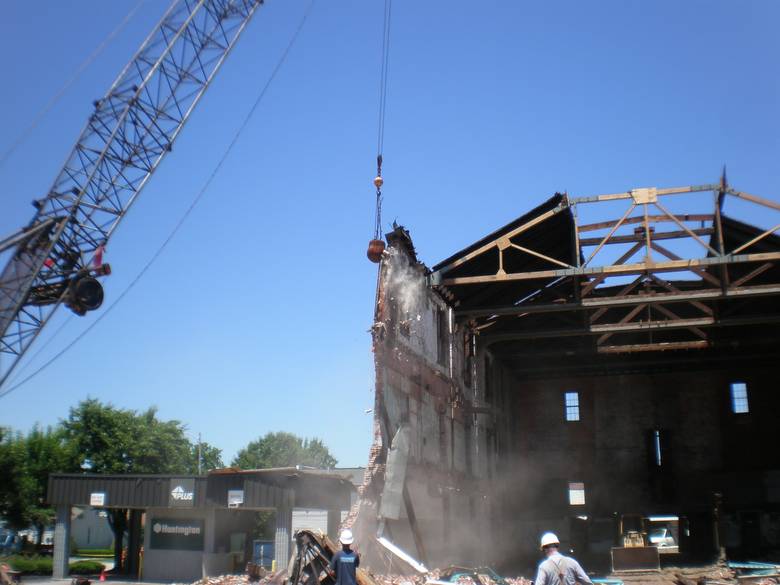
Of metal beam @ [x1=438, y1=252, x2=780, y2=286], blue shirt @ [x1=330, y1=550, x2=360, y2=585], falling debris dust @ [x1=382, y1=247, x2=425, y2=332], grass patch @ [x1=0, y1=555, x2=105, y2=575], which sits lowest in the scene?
grass patch @ [x1=0, y1=555, x2=105, y2=575]

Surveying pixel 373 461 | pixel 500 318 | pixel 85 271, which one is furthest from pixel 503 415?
pixel 85 271

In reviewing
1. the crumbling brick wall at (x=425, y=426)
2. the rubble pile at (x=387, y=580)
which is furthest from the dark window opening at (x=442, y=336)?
the rubble pile at (x=387, y=580)

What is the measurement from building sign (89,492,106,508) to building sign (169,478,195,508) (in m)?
2.79

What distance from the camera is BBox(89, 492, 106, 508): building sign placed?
98.2 feet

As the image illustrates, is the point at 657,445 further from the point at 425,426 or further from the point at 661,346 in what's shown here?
the point at 425,426

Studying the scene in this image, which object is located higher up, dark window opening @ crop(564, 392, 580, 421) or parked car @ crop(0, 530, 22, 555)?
dark window opening @ crop(564, 392, 580, 421)

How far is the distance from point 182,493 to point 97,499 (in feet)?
11.9

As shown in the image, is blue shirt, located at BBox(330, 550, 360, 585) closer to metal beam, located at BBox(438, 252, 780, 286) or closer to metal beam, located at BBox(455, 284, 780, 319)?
metal beam, located at BBox(438, 252, 780, 286)

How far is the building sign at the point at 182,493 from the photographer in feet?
95.0

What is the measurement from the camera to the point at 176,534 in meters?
30.5

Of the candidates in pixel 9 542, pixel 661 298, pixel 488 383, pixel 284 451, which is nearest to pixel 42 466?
pixel 9 542

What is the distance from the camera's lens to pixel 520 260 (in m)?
27.4

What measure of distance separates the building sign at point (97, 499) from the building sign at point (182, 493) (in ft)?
9.14

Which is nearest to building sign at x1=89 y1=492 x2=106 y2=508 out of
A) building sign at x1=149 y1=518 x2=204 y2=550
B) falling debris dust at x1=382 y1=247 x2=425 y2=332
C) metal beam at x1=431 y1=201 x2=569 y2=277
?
building sign at x1=149 y1=518 x2=204 y2=550
